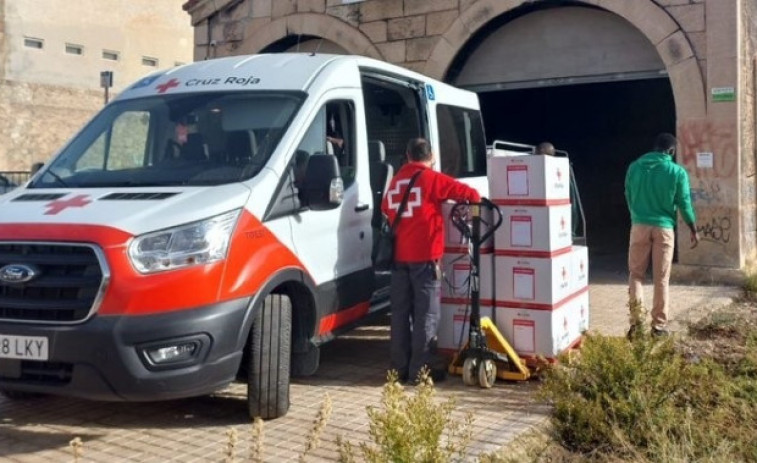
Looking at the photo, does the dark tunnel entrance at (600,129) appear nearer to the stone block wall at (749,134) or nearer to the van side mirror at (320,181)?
the stone block wall at (749,134)

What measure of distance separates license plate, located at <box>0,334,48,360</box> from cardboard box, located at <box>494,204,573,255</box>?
10.9 ft

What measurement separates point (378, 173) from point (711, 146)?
6.05m

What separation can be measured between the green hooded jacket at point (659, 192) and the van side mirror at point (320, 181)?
134 inches

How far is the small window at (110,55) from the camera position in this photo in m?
36.7

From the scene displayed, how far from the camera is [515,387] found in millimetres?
5992

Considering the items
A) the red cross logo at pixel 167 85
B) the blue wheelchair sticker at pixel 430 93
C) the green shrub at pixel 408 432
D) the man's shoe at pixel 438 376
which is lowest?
the man's shoe at pixel 438 376

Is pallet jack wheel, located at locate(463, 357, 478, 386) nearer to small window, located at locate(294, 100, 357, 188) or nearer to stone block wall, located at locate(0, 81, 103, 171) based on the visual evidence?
small window, located at locate(294, 100, 357, 188)

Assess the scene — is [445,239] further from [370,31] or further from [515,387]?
[370,31]

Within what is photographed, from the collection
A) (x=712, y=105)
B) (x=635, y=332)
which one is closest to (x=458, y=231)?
(x=635, y=332)

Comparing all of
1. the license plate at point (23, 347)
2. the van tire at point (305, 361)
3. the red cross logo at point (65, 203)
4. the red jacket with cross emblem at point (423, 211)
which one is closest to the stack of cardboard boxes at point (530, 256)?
the red jacket with cross emblem at point (423, 211)

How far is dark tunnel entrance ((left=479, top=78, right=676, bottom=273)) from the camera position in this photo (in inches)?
742

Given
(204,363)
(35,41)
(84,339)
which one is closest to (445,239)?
(204,363)

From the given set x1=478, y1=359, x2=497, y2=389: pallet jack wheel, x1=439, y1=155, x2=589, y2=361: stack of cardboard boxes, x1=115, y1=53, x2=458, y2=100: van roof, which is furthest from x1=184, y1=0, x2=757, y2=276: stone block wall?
x1=115, y1=53, x2=458, y2=100: van roof

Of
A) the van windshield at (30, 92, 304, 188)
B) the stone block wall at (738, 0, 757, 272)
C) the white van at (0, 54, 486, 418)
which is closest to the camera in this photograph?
the white van at (0, 54, 486, 418)
